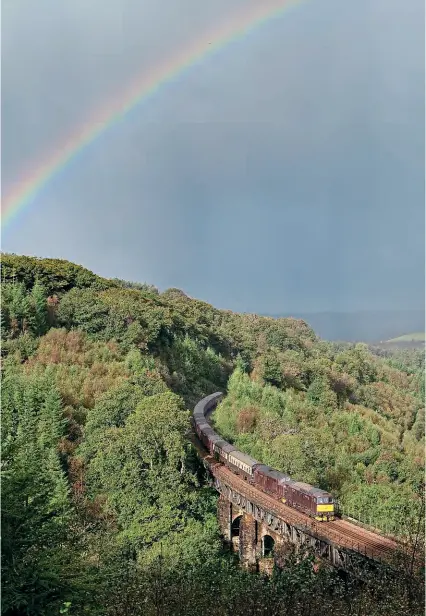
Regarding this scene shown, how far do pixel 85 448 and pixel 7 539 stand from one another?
16.8m

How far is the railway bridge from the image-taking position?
17.4 m

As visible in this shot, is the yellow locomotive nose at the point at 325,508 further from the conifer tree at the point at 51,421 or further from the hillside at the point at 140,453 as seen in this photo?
the conifer tree at the point at 51,421

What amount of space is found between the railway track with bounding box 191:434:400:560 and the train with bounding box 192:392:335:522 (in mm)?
276

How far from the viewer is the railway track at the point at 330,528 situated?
17.0 meters

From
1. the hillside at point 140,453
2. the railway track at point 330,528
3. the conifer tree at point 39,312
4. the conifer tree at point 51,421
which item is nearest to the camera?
the hillside at point 140,453

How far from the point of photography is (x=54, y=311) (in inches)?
1686

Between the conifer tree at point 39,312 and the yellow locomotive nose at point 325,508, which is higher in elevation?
the conifer tree at point 39,312

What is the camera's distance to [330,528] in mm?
19750

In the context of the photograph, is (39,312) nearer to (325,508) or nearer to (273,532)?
(273,532)

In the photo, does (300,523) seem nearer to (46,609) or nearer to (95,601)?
(95,601)

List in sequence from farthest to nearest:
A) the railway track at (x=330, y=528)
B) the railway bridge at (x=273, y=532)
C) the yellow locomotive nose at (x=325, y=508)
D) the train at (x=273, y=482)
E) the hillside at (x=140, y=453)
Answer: the train at (x=273, y=482) < the yellow locomotive nose at (x=325, y=508) < the railway bridge at (x=273, y=532) < the railway track at (x=330, y=528) < the hillside at (x=140, y=453)

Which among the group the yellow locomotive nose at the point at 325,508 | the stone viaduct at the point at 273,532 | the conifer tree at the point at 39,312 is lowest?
the stone viaduct at the point at 273,532

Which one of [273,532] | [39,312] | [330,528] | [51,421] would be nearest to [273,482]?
[273,532]

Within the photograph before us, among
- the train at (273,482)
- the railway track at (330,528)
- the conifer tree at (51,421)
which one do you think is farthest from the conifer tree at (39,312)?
the railway track at (330,528)
